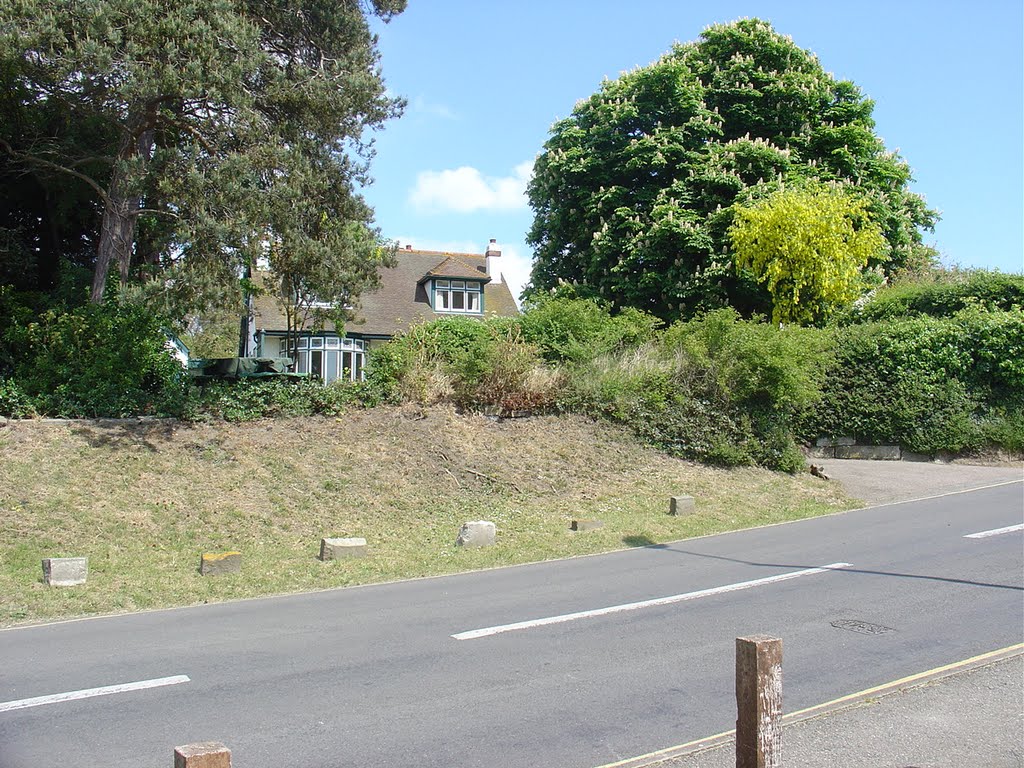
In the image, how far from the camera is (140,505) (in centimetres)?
1280

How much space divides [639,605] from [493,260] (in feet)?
129

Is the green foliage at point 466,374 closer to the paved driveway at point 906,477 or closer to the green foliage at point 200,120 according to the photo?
the green foliage at point 200,120

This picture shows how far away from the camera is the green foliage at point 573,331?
19.6 metres

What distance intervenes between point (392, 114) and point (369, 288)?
3.77 metres

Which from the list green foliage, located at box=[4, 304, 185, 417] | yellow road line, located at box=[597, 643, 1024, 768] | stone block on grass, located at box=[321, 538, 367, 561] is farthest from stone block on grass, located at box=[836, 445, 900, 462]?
green foliage, located at box=[4, 304, 185, 417]

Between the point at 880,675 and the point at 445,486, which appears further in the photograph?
the point at 445,486

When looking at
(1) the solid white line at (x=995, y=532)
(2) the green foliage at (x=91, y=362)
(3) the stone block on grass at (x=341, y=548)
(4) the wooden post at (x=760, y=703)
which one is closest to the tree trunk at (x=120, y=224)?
(2) the green foliage at (x=91, y=362)

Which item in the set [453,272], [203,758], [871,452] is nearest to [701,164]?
[871,452]

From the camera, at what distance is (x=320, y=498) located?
46.8 ft

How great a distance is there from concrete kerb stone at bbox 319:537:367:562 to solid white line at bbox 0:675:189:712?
514 centimetres

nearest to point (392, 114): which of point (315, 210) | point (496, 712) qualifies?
point (315, 210)

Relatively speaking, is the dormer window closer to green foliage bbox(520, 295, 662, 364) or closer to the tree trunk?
green foliage bbox(520, 295, 662, 364)

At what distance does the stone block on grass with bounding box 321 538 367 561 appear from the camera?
1178 centimetres

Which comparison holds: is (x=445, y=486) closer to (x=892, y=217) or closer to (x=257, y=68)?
(x=257, y=68)
